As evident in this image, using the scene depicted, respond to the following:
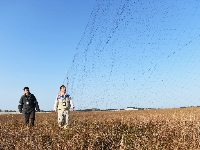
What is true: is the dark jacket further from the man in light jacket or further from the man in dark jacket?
the man in light jacket

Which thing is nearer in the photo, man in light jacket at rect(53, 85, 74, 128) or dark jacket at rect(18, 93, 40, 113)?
man in light jacket at rect(53, 85, 74, 128)

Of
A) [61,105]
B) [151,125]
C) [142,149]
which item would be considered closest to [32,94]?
[61,105]

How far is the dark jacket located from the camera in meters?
9.01

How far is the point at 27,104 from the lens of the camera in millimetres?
8992

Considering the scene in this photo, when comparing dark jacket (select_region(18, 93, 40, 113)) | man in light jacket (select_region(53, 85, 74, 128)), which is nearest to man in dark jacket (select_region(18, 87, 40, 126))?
dark jacket (select_region(18, 93, 40, 113))

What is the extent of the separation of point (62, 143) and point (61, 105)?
3.98 metres

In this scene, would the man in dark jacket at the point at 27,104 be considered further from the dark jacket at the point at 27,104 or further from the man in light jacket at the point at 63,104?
the man in light jacket at the point at 63,104

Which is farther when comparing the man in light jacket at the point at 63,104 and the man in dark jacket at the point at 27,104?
the man in dark jacket at the point at 27,104

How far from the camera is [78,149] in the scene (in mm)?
3742

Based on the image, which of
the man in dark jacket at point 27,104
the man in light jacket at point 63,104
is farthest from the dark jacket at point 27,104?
the man in light jacket at point 63,104

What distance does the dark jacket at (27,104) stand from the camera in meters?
9.01

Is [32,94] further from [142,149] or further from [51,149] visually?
[142,149]

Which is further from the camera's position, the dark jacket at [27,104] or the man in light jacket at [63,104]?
the dark jacket at [27,104]

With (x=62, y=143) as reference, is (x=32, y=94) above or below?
above
